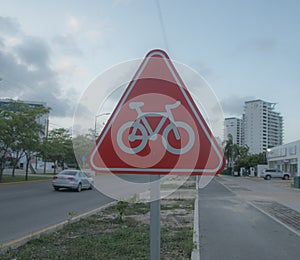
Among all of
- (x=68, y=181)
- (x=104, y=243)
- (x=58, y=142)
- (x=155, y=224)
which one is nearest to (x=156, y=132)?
(x=155, y=224)

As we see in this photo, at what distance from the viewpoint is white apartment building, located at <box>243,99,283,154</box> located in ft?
366

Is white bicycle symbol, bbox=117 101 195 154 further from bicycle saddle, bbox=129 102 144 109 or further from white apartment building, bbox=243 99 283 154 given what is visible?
white apartment building, bbox=243 99 283 154

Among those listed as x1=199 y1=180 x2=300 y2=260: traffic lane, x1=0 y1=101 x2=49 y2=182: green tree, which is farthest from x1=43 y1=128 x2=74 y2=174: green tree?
x1=199 y1=180 x2=300 y2=260: traffic lane

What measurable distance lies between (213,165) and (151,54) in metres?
0.94

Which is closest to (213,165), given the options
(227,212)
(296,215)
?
(227,212)

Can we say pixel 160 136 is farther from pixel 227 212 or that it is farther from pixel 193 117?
→ pixel 227 212

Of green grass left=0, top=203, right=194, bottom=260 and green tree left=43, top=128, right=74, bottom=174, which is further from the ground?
green tree left=43, top=128, right=74, bottom=174

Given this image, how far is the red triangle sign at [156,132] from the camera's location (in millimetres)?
2455

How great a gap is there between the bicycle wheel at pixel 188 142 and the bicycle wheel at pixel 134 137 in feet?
0.46

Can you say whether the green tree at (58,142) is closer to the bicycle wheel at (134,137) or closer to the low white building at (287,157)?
the low white building at (287,157)

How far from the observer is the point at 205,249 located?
6.79m

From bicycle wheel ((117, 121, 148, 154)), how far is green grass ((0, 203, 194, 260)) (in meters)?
3.61

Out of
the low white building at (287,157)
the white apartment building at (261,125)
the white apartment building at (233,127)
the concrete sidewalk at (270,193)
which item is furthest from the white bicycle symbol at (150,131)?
the white apartment building at (261,125)

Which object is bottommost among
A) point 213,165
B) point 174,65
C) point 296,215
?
point 296,215
